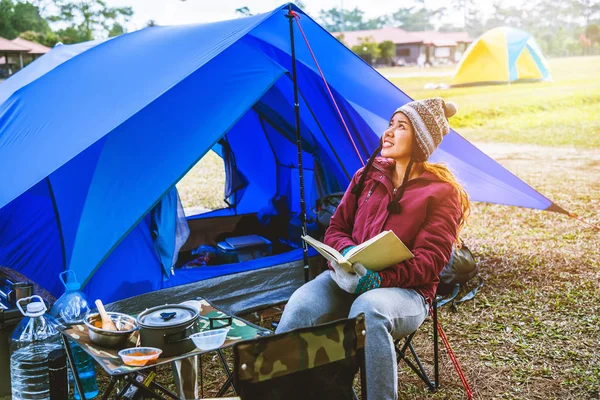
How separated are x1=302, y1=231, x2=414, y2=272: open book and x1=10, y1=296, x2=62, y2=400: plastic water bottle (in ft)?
3.80

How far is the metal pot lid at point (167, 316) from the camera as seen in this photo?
73.2 inches

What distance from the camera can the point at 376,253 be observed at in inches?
82.8

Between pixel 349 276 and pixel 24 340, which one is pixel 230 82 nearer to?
pixel 349 276

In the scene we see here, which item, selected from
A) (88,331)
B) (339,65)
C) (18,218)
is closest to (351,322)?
(88,331)

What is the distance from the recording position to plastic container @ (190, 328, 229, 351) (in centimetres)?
184

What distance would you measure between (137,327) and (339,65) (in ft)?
6.32

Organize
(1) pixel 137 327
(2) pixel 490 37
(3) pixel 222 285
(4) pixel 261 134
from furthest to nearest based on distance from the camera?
(2) pixel 490 37, (4) pixel 261 134, (3) pixel 222 285, (1) pixel 137 327

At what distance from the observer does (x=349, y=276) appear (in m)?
2.18

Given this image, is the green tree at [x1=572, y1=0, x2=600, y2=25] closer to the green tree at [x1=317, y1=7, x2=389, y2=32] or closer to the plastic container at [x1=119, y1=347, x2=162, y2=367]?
the green tree at [x1=317, y1=7, x2=389, y2=32]

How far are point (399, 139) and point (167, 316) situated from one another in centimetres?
110

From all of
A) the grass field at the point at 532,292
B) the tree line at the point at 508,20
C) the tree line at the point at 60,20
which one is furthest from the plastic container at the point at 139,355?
the tree line at the point at 60,20

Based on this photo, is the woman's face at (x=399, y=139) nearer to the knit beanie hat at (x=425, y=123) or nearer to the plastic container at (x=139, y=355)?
the knit beanie hat at (x=425, y=123)

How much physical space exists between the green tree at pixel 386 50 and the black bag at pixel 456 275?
750 inches

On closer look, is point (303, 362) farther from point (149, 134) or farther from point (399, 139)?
point (149, 134)
